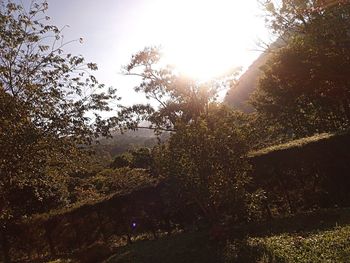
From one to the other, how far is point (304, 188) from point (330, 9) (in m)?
6.60

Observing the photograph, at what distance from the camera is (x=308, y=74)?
28.8 m

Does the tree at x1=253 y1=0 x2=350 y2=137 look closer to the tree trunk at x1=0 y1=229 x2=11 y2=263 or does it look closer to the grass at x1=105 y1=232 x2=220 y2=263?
the grass at x1=105 y1=232 x2=220 y2=263

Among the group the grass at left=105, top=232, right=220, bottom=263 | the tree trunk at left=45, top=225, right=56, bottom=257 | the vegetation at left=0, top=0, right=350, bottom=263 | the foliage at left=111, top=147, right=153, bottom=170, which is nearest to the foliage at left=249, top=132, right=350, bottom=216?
the vegetation at left=0, top=0, right=350, bottom=263

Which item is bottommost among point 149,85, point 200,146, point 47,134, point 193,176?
point 193,176

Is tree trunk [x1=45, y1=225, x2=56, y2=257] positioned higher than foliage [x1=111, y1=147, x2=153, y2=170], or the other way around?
foliage [x1=111, y1=147, x2=153, y2=170]

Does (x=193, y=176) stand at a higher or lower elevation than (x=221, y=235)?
higher

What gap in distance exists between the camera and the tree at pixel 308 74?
12.8 meters

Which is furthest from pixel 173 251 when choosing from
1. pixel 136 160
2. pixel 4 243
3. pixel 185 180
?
pixel 136 160

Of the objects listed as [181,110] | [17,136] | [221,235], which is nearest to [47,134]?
[17,136]

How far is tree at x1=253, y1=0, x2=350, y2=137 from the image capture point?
503 inches

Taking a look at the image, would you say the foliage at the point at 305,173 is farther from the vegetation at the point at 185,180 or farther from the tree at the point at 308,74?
the tree at the point at 308,74

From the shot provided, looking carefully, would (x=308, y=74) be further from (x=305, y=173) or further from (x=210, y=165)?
(x=210, y=165)

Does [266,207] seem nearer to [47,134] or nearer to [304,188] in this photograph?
[304,188]

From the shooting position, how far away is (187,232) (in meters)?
15.9
